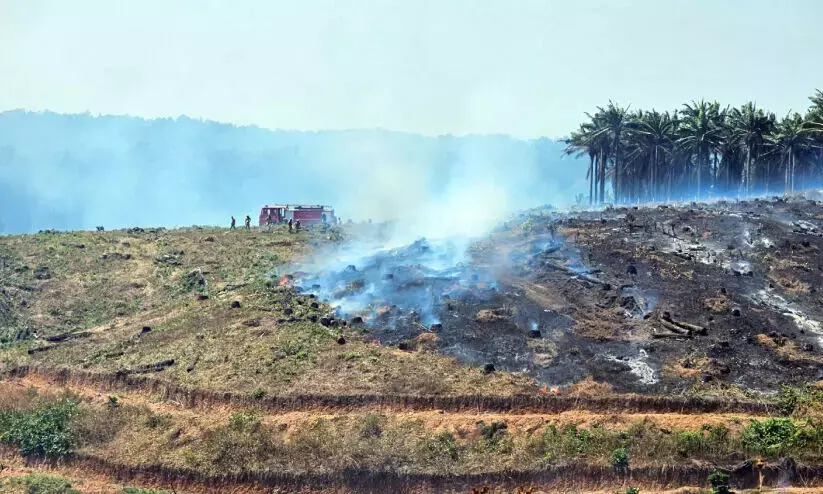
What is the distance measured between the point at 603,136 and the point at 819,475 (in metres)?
55.5

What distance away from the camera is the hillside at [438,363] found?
35.6m

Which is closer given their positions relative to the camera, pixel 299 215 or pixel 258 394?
pixel 258 394

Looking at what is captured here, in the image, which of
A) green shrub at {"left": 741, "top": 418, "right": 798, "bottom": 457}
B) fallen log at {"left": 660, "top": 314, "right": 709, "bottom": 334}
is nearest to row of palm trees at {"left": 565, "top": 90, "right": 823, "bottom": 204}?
fallen log at {"left": 660, "top": 314, "right": 709, "bottom": 334}

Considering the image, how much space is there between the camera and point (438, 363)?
143 ft

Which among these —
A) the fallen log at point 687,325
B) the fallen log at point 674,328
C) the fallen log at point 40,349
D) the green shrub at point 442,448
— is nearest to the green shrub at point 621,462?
the green shrub at point 442,448

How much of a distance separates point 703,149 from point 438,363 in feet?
166

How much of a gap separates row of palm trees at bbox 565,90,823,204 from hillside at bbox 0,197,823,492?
1721 cm

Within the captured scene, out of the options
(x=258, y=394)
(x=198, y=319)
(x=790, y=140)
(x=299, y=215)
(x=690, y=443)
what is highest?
(x=790, y=140)

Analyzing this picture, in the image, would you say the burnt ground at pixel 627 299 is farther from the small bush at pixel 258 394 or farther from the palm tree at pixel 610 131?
the palm tree at pixel 610 131

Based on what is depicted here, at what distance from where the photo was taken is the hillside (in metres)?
35.6

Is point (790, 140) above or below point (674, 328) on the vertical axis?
above

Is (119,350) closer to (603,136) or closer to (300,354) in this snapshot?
(300,354)

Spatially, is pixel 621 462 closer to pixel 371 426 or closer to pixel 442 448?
pixel 442 448

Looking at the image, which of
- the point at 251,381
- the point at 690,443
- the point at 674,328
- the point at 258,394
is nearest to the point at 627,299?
the point at 674,328
